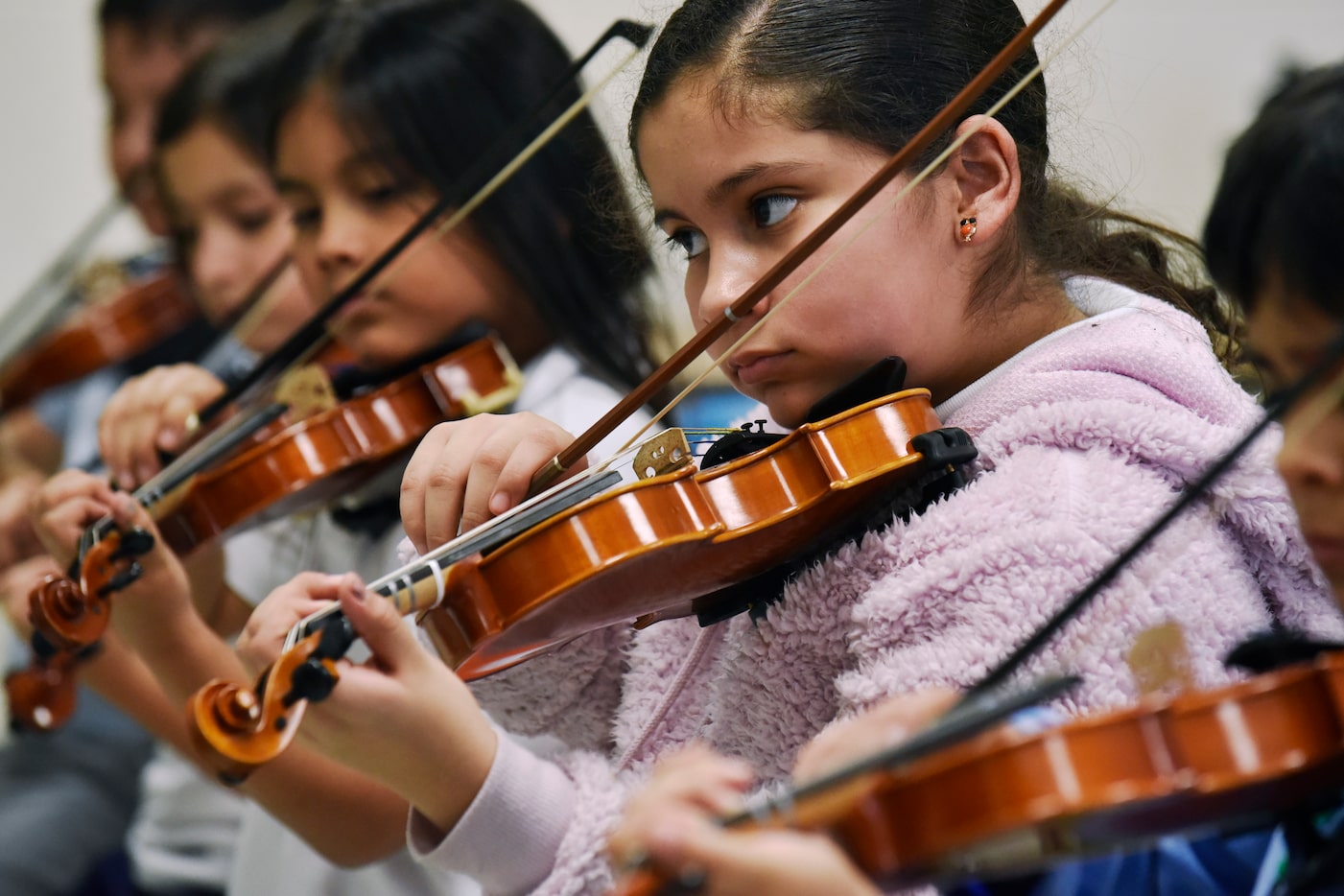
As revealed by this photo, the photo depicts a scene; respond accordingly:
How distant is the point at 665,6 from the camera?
2.52 ft

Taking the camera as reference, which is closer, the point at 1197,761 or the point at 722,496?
the point at 1197,761

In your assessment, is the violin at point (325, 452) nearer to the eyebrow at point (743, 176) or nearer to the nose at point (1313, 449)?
the eyebrow at point (743, 176)

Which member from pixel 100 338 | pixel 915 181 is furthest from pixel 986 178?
pixel 100 338

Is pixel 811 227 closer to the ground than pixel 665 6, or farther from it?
closer to the ground

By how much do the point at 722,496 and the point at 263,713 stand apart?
22 cm

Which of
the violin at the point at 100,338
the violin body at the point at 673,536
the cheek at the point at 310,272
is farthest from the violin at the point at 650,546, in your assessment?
the violin at the point at 100,338

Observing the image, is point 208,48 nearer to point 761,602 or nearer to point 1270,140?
point 761,602

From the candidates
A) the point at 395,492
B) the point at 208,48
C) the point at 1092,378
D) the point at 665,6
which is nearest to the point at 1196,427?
the point at 1092,378

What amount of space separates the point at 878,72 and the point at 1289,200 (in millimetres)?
240

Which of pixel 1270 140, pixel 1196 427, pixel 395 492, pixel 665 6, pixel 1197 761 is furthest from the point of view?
pixel 395 492

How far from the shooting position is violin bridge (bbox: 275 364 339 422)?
985mm

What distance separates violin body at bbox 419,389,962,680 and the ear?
0.10 m

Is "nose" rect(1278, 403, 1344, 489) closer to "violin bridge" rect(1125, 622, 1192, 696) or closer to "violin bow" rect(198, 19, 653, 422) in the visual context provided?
"violin bridge" rect(1125, 622, 1192, 696)

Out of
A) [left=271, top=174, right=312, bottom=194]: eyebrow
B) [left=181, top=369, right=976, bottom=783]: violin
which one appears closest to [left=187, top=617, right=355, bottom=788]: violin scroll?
[left=181, top=369, right=976, bottom=783]: violin
